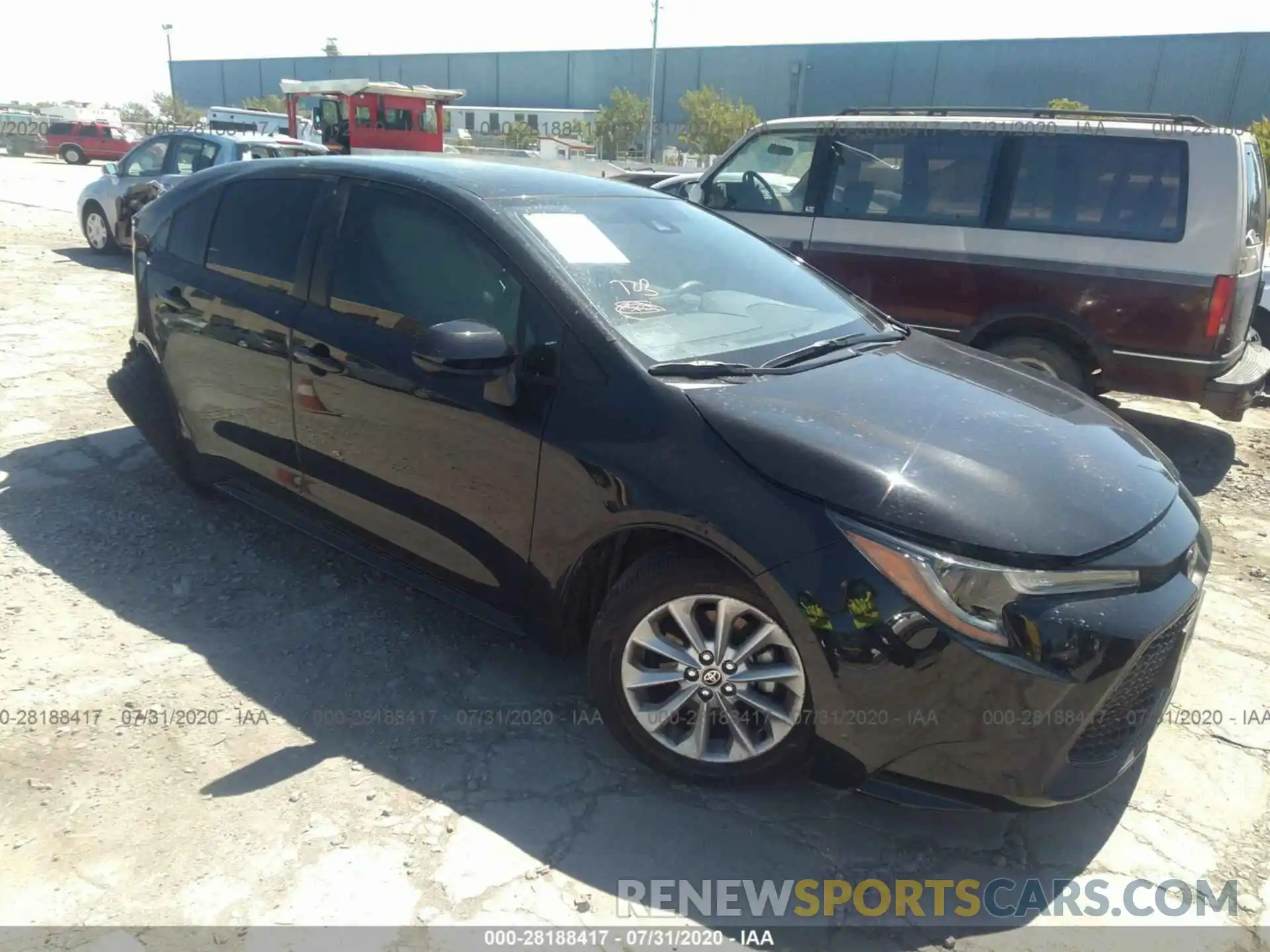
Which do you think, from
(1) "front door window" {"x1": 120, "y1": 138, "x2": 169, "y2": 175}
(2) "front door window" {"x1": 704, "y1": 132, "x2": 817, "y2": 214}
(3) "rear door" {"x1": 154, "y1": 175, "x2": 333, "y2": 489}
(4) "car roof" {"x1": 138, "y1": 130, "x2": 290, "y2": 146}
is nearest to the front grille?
(3) "rear door" {"x1": 154, "y1": 175, "x2": 333, "y2": 489}

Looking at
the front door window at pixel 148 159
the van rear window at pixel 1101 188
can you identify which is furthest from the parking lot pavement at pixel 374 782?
the front door window at pixel 148 159

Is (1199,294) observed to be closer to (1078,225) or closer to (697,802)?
(1078,225)

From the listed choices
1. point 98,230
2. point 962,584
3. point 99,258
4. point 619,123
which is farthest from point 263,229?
point 619,123

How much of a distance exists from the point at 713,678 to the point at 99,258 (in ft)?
39.9

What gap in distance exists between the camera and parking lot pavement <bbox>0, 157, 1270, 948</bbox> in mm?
2363

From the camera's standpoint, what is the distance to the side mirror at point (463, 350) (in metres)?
2.73

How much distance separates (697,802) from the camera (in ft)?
8.86

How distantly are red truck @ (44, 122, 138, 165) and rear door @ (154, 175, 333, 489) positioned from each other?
38.8m

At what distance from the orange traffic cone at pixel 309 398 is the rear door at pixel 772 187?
13.4 ft

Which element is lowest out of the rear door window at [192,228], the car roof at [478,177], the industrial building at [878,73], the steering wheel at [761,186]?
the rear door window at [192,228]

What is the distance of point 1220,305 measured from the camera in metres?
5.34

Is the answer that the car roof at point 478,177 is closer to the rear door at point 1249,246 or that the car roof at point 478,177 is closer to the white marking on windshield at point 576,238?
the white marking on windshield at point 576,238

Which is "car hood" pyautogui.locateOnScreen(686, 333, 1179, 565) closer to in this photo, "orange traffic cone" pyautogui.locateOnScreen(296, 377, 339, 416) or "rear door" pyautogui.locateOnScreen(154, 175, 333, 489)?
"orange traffic cone" pyautogui.locateOnScreen(296, 377, 339, 416)

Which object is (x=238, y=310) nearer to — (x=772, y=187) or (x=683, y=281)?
(x=683, y=281)
